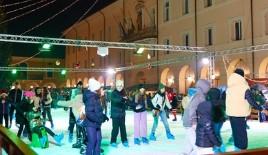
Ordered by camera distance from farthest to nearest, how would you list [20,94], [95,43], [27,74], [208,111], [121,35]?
[27,74] < [121,35] < [95,43] < [20,94] < [208,111]

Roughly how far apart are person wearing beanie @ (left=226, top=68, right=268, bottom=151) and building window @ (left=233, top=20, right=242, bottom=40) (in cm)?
1802

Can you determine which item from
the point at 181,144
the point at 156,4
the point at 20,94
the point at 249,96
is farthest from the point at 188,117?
the point at 156,4

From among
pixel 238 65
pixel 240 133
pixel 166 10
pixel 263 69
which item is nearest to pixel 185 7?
pixel 166 10

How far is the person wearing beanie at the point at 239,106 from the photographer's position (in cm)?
740

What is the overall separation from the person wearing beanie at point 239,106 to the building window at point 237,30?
59.1ft

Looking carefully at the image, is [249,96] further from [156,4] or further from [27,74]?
[27,74]

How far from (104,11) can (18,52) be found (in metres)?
31.0

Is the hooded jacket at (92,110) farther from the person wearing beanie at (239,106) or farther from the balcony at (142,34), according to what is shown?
the balcony at (142,34)

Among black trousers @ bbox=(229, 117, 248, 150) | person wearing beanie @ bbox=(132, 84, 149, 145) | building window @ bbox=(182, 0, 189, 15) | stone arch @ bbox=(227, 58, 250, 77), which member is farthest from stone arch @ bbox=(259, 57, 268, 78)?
black trousers @ bbox=(229, 117, 248, 150)

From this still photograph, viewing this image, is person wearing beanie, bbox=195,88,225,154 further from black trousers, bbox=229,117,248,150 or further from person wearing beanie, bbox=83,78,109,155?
person wearing beanie, bbox=83,78,109,155

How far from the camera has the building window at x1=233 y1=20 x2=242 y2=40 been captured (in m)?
24.8

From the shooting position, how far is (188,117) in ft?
23.8

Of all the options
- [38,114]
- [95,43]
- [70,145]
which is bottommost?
[70,145]

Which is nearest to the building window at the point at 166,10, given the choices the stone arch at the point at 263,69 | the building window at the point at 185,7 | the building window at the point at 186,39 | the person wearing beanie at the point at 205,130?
the building window at the point at 185,7
